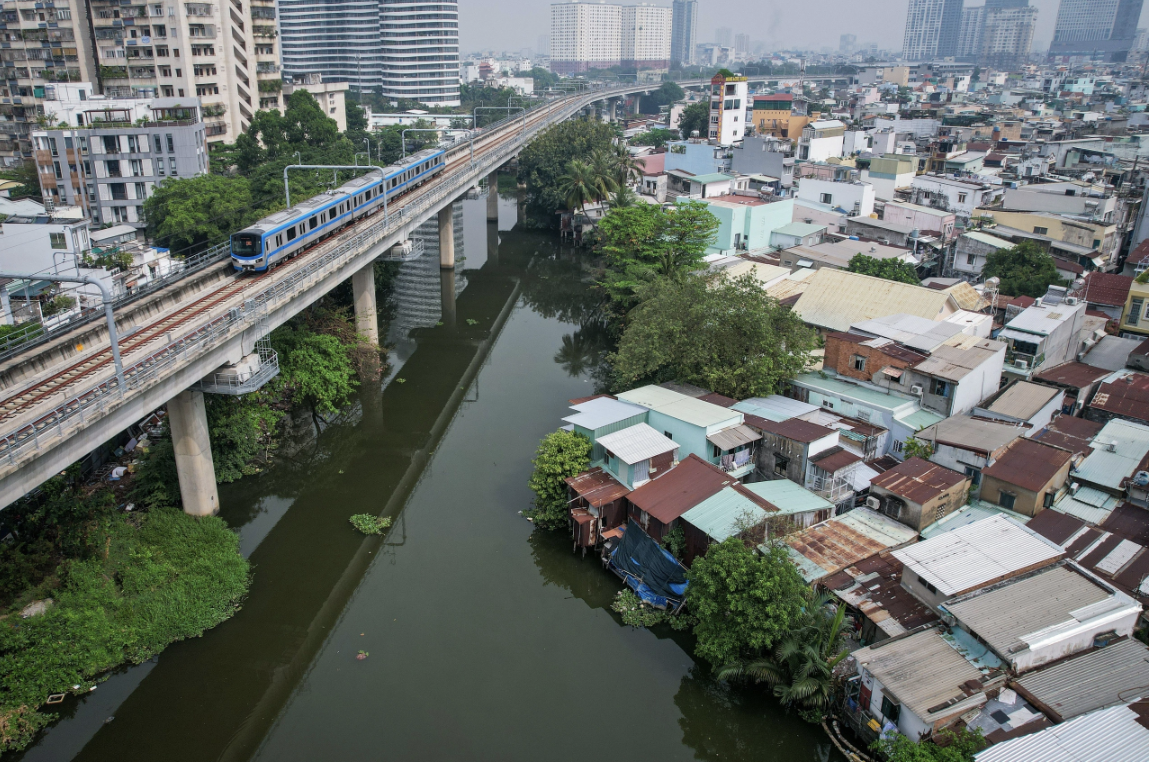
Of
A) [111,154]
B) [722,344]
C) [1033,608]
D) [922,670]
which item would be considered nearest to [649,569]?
[922,670]

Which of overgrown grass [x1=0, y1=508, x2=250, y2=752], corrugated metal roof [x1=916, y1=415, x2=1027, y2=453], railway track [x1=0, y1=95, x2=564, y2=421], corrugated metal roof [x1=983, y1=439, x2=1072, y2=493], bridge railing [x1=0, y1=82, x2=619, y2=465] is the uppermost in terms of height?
bridge railing [x1=0, y1=82, x2=619, y2=465]

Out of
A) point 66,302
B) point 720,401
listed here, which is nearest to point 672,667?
point 720,401

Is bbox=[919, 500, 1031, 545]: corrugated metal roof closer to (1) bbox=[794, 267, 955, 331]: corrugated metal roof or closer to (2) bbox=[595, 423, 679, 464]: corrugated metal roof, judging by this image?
(2) bbox=[595, 423, 679, 464]: corrugated metal roof


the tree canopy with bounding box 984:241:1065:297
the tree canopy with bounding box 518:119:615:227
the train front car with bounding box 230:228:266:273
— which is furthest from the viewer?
the tree canopy with bounding box 518:119:615:227

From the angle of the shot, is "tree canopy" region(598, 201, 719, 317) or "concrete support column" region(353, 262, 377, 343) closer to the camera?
"concrete support column" region(353, 262, 377, 343)

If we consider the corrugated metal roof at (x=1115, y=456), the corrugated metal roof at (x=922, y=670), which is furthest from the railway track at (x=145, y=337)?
the corrugated metal roof at (x=1115, y=456)

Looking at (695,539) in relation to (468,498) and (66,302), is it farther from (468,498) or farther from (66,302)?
(66,302)

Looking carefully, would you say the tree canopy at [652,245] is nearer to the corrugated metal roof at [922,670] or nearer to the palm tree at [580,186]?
the palm tree at [580,186]

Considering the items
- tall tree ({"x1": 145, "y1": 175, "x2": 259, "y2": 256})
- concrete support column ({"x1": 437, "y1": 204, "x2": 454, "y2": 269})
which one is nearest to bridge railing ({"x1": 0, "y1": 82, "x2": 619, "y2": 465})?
tall tree ({"x1": 145, "y1": 175, "x2": 259, "y2": 256})
